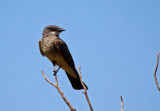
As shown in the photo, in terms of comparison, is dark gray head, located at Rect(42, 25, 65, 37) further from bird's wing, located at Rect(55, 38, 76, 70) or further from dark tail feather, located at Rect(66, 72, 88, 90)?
dark tail feather, located at Rect(66, 72, 88, 90)

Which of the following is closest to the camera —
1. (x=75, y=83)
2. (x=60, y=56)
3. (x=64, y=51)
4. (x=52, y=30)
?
(x=75, y=83)

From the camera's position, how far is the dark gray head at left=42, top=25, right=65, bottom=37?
844 cm

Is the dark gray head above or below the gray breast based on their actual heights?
above

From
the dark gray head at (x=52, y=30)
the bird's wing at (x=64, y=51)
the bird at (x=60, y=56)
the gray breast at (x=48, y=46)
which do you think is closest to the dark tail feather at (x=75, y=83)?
the bird at (x=60, y=56)

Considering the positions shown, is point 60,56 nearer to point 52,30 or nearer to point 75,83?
point 75,83

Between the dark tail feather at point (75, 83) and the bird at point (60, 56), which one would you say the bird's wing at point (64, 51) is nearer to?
the bird at point (60, 56)

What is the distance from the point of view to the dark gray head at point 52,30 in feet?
27.7

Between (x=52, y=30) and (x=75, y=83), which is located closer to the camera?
(x=75, y=83)

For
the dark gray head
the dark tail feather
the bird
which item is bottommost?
the dark tail feather

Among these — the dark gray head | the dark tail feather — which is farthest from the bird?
the dark gray head

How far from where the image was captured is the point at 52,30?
8.55 meters

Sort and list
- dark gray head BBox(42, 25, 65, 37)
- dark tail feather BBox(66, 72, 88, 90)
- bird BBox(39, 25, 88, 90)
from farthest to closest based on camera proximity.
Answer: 1. dark gray head BBox(42, 25, 65, 37)
2. bird BBox(39, 25, 88, 90)
3. dark tail feather BBox(66, 72, 88, 90)

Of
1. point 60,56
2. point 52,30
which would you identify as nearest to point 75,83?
point 60,56

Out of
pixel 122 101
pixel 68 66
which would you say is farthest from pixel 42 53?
pixel 122 101
